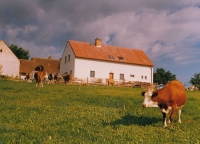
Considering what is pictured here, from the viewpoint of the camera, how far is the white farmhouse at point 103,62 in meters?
50.9

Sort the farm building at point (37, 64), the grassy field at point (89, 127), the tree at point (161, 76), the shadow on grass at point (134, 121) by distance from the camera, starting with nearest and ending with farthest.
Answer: the grassy field at point (89, 127) → the shadow on grass at point (134, 121) → the farm building at point (37, 64) → the tree at point (161, 76)

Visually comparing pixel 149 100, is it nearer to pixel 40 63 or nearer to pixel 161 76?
pixel 40 63

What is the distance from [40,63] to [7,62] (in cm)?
1502

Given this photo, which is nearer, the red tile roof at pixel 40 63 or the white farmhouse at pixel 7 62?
the white farmhouse at pixel 7 62

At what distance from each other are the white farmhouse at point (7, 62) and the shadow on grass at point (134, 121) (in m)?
50.8

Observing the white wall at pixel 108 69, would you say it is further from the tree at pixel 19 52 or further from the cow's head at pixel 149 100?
the tree at pixel 19 52

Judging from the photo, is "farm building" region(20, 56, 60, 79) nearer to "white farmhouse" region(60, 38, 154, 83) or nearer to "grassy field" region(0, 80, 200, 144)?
"white farmhouse" region(60, 38, 154, 83)

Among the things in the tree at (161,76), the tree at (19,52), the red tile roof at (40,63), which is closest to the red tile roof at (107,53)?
the red tile roof at (40,63)

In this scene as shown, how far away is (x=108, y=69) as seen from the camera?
5306cm

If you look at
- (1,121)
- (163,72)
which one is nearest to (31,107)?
(1,121)

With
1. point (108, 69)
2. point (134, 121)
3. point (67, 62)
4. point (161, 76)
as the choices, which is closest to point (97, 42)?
point (108, 69)

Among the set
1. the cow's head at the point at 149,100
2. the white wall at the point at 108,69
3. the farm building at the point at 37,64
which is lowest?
the cow's head at the point at 149,100

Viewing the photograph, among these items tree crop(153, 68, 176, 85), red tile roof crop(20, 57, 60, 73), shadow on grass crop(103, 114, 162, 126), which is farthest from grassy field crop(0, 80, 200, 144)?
tree crop(153, 68, 176, 85)

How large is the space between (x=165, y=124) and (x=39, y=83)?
70.4 feet
